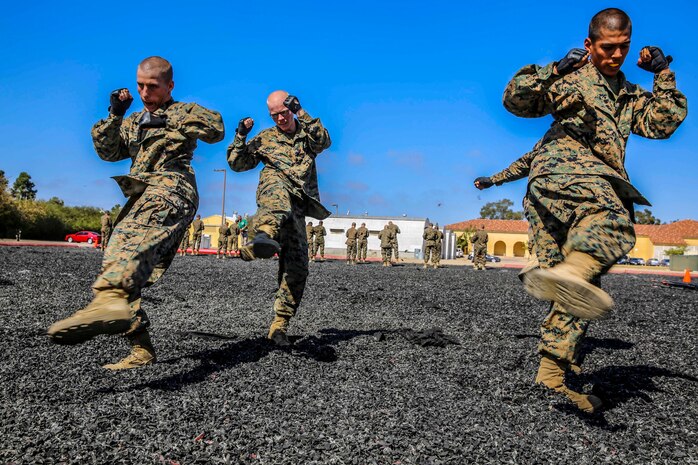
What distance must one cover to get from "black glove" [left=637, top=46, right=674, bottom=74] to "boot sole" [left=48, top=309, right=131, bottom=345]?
3619 millimetres

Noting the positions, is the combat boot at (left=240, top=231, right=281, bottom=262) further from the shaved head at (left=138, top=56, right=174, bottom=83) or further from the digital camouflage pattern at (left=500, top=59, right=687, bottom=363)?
the digital camouflage pattern at (left=500, top=59, right=687, bottom=363)

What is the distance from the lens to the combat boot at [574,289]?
8.61 ft

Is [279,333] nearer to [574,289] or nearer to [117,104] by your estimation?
[117,104]

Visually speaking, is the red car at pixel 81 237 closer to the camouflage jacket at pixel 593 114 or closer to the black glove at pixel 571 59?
the camouflage jacket at pixel 593 114

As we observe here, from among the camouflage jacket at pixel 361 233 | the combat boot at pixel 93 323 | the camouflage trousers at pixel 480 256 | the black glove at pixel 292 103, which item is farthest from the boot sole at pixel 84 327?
the camouflage jacket at pixel 361 233

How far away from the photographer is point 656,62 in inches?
137

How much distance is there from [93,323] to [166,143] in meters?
1.62

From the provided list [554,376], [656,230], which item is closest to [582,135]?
[554,376]

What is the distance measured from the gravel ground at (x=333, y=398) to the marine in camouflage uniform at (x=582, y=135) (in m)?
0.49

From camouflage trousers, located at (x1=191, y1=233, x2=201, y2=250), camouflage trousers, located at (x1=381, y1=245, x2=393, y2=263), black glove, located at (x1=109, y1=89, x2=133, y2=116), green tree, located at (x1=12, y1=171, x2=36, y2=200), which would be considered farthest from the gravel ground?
green tree, located at (x1=12, y1=171, x2=36, y2=200)

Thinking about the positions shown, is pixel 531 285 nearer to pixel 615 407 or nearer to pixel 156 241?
pixel 615 407

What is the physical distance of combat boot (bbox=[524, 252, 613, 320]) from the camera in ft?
8.61

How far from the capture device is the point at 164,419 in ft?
9.09

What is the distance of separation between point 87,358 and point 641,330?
637cm
